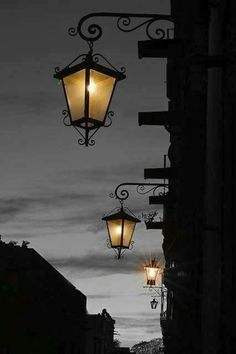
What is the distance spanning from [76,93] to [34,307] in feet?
61.6

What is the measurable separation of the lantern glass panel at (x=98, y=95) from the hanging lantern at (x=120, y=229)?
596 centimetres

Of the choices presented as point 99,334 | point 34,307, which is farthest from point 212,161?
point 99,334

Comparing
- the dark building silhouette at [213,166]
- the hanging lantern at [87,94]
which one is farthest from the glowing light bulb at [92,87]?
the dark building silhouette at [213,166]

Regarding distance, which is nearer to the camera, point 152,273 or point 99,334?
point 152,273

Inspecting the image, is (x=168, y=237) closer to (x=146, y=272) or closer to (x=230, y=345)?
(x=230, y=345)

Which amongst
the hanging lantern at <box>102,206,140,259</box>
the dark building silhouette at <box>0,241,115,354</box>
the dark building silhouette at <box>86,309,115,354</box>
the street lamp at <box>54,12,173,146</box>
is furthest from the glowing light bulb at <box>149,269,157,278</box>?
the dark building silhouette at <box>86,309,115,354</box>

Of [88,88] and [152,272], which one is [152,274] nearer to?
[152,272]

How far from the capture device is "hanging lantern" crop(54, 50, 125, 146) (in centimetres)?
684

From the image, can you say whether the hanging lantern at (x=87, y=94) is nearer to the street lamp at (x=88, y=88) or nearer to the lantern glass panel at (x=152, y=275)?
the street lamp at (x=88, y=88)

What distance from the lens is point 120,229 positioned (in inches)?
503

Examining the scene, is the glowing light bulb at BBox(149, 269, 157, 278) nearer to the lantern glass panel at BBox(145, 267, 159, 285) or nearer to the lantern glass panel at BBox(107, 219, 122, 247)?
the lantern glass panel at BBox(145, 267, 159, 285)

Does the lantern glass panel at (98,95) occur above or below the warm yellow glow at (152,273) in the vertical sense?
below

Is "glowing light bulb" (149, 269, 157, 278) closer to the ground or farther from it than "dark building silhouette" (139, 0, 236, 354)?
farther from it

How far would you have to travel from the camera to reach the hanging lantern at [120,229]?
1273 cm
